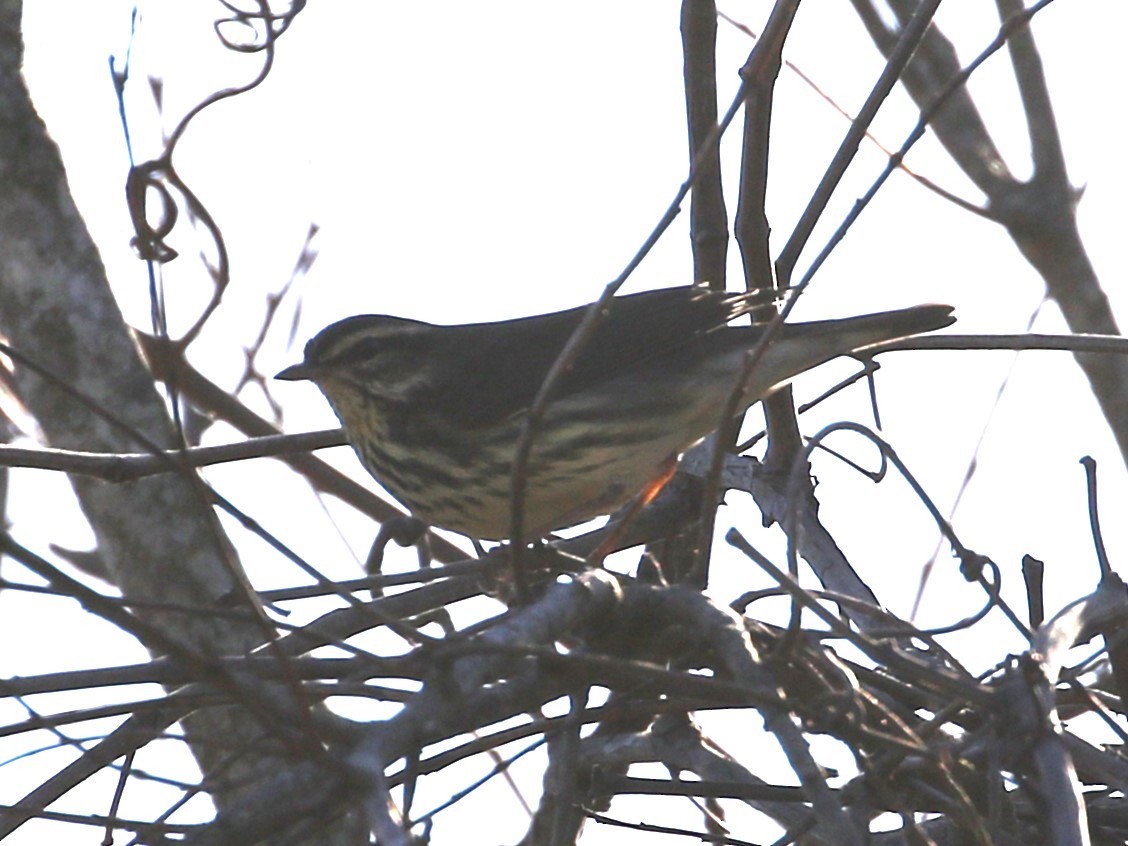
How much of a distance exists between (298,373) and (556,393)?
1110mm

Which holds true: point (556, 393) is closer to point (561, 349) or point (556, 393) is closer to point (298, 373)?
point (561, 349)

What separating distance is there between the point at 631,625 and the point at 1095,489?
1159mm

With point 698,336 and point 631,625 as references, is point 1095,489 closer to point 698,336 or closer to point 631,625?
point 631,625

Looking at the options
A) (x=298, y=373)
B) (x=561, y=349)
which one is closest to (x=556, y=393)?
(x=561, y=349)

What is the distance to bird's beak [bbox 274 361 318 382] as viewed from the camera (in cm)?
603

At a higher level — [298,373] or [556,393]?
[298,373]

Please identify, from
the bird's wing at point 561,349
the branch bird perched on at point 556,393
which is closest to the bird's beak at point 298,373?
the branch bird perched on at point 556,393

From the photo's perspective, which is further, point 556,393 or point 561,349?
point 561,349

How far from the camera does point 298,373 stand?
6.05 metres

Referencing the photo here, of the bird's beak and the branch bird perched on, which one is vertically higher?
the bird's beak

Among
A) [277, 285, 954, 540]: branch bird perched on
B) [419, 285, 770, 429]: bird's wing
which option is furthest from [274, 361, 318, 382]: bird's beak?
[419, 285, 770, 429]: bird's wing

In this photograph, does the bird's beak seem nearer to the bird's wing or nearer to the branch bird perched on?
the branch bird perched on

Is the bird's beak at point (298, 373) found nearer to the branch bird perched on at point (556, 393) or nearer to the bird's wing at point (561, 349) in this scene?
the branch bird perched on at point (556, 393)

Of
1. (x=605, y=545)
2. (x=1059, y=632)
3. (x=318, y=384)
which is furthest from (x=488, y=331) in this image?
(x=1059, y=632)
